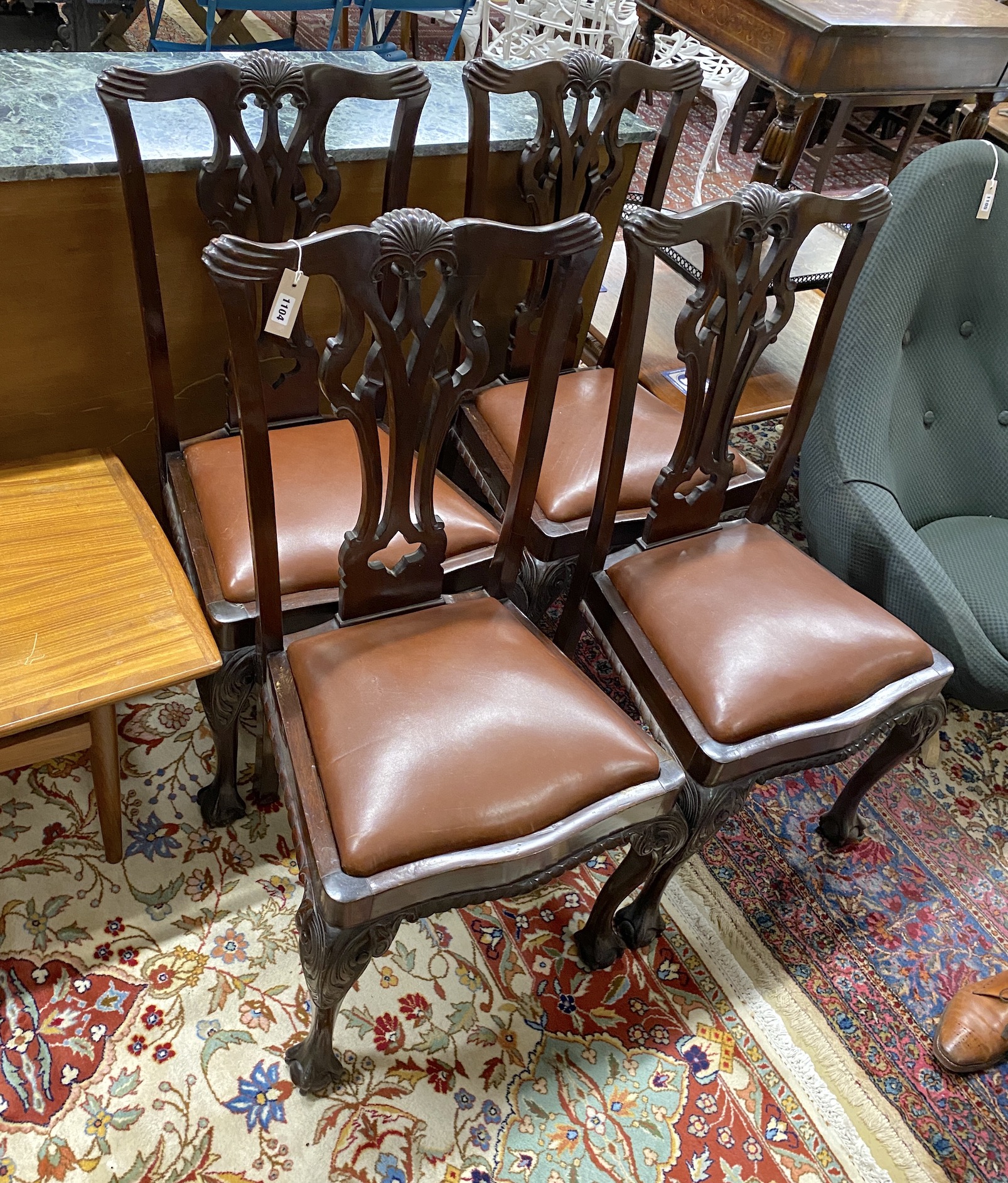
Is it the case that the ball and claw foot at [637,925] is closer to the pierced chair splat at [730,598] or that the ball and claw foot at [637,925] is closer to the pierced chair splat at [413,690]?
the pierced chair splat at [730,598]

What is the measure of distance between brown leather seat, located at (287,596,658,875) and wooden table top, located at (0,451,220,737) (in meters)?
0.17

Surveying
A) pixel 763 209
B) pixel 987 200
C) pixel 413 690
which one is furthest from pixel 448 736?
pixel 987 200

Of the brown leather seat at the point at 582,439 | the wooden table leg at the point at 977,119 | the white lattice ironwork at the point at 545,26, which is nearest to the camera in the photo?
the brown leather seat at the point at 582,439

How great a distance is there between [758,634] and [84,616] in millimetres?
912

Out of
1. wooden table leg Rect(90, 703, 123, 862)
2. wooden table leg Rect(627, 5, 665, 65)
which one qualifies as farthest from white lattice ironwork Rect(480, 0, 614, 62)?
wooden table leg Rect(90, 703, 123, 862)

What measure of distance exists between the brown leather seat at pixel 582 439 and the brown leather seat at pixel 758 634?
0.14 m

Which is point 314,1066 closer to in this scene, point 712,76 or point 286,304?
point 286,304

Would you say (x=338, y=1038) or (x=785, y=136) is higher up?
(x=785, y=136)

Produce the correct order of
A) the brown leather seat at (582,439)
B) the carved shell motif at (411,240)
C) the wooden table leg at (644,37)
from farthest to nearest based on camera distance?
the wooden table leg at (644,37), the brown leather seat at (582,439), the carved shell motif at (411,240)

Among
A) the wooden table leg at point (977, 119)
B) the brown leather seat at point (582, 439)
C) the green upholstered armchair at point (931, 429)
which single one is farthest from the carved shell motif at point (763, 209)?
the wooden table leg at point (977, 119)

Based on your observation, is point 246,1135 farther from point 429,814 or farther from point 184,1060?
point 429,814

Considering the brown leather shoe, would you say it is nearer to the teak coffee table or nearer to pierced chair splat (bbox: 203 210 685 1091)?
pierced chair splat (bbox: 203 210 685 1091)

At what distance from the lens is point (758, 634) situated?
1.27 m

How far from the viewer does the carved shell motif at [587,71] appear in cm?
139
